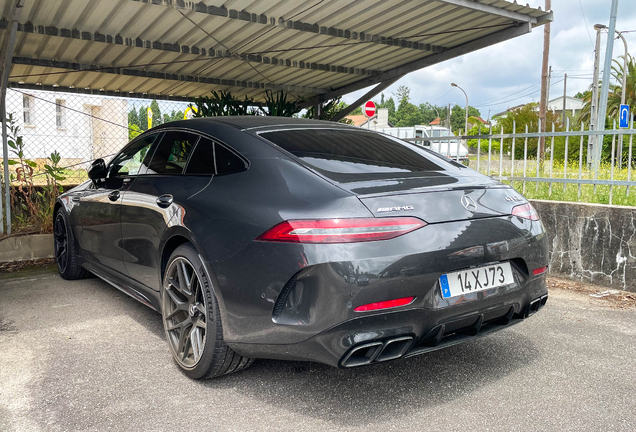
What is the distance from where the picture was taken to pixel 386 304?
7.90ft

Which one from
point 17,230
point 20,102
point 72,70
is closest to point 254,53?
point 72,70

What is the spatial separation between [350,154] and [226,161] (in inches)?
28.0

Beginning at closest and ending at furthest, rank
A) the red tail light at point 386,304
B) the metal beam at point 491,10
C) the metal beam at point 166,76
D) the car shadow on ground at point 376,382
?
1. the red tail light at point 386,304
2. the car shadow on ground at point 376,382
3. the metal beam at point 491,10
4. the metal beam at point 166,76

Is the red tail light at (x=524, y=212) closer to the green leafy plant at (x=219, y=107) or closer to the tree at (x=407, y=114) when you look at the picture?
the green leafy plant at (x=219, y=107)

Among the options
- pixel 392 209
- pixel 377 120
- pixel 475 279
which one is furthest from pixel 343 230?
pixel 377 120

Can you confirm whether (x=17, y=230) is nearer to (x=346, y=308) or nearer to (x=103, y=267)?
Result: (x=103, y=267)

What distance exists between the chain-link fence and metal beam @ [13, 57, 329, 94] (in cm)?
55

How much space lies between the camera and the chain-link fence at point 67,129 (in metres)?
7.75

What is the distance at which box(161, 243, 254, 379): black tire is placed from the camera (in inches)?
112

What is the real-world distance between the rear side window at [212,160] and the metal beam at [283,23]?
3825 millimetres

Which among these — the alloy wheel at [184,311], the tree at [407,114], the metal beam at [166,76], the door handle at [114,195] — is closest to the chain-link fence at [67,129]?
the metal beam at [166,76]

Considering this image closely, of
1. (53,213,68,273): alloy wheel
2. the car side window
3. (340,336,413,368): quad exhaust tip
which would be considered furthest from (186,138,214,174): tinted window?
(53,213,68,273): alloy wheel

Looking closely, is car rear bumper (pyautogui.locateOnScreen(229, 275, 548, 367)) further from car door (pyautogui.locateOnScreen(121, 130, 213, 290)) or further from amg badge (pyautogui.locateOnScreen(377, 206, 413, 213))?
car door (pyautogui.locateOnScreen(121, 130, 213, 290))

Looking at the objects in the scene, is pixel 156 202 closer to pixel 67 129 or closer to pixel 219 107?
pixel 219 107
